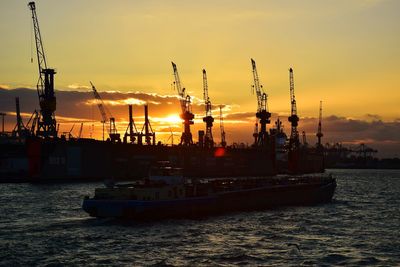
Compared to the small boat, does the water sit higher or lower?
lower

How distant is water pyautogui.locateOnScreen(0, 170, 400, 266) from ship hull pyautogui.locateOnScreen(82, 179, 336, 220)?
5.33 feet

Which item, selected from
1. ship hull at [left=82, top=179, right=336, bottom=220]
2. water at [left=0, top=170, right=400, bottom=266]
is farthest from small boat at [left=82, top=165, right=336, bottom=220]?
water at [left=0, top=170, right=400, bottom=266]

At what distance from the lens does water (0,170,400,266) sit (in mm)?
45312

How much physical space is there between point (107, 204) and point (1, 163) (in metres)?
137

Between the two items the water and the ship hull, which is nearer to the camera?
the water

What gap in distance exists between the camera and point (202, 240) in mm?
53969

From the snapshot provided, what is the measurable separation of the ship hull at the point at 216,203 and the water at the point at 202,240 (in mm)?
1623

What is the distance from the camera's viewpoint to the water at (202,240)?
45312mm

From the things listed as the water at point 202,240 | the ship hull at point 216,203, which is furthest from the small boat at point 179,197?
the water at point 202,240

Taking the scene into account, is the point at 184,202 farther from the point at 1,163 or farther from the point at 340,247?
the point at 1,163

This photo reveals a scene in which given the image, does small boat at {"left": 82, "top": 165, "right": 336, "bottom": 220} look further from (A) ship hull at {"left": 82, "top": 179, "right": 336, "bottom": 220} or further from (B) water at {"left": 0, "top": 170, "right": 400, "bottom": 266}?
(B) water at {"left": 0, "top": 170, "right": 400, "bottom": 266}

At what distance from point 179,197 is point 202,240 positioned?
15993mm

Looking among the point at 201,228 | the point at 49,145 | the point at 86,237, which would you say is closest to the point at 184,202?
the point at 201,228

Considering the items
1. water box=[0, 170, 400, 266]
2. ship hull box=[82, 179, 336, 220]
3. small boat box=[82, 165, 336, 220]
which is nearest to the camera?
water box=[0, 170, 400, 266]
